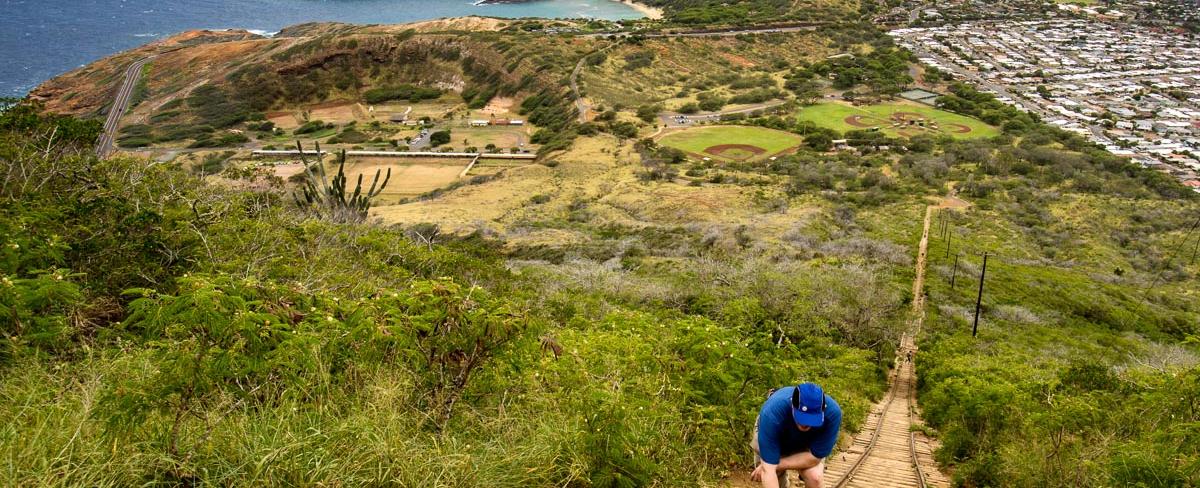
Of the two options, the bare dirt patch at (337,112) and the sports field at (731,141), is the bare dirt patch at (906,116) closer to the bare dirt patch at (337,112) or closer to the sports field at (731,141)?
the sports field at (731,141)

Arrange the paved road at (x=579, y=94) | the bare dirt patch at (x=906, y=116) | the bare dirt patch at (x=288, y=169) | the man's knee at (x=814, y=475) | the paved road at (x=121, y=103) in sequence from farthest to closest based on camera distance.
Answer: the paved road at (x=579, y=94) < the bare dirt patch at (x=906, y=116) < the paved road at (x=121, y=103) < the bare dirt patch at (x=288, y=169) < the man's knee at (x=814, y=475)

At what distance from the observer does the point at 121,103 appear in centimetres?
6975

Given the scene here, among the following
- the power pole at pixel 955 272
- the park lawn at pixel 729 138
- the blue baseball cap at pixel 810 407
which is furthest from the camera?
the park lawn at pixel 729 138

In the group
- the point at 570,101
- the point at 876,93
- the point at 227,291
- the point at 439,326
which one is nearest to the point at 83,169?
the point at 227,291

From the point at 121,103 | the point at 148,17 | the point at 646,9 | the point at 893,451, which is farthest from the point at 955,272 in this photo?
the point at 148,17

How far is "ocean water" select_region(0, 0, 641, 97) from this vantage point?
90.1 metres

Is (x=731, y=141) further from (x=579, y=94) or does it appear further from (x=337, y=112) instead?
(x=337, y=112)

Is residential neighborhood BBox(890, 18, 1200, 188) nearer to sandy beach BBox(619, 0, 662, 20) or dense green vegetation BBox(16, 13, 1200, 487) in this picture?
dense green vegetation BBox(16, 13, 1200, 487)

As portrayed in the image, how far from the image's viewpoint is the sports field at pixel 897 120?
192 ft

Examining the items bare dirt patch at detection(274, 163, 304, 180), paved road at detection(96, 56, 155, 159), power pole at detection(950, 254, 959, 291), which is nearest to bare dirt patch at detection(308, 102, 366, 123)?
bare dirt patch at detection(274, 163, 304, 180)

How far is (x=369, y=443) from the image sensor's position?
16.4ft

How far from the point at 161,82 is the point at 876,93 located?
75.4 metres

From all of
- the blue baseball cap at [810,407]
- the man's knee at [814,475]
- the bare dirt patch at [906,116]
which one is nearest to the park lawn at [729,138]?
the bare dirt patch at [906,116]

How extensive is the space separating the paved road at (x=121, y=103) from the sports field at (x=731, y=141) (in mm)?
45886
